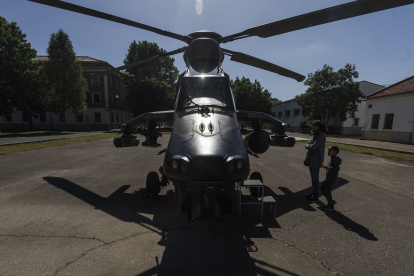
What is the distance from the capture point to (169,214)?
457 centimetres

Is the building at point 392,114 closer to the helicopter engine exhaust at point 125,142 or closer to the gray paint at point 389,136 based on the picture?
the gray paint at point 389,136

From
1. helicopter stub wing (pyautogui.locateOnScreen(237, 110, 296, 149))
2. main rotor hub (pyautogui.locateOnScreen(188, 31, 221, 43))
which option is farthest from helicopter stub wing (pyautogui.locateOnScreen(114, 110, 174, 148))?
main rotor hub (pyautogui.locateOnScreen(188, 31, 221, 43))

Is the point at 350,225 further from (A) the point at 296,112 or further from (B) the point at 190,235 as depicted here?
(A) the point at 296,112

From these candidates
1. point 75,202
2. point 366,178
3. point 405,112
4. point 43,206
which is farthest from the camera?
point 405,112

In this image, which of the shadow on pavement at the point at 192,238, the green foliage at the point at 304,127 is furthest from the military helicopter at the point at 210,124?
the green foliage at the point at 304,127

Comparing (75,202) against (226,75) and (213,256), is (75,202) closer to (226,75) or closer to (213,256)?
(213,256)

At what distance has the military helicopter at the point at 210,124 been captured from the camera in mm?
3227

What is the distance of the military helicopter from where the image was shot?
10.6 feet

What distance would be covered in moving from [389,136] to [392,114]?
2650 mm

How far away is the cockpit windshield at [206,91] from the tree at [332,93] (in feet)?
121

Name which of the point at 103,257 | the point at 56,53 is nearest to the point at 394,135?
the point at 103,257

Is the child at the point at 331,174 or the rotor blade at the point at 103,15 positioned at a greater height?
the rotor blade at the point at 103,15

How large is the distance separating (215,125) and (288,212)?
2.82 m

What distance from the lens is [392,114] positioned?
76.6 ft
